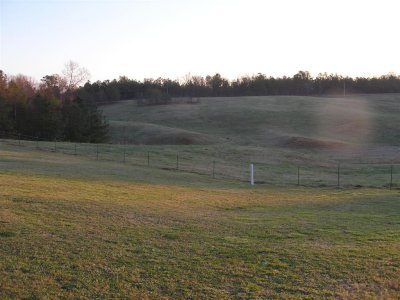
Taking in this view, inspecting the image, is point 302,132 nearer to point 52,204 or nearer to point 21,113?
point 21,113

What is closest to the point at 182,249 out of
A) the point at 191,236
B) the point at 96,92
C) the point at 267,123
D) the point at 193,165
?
the point at 191,236

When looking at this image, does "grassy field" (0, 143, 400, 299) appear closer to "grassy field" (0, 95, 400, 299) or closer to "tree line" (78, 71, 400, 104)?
"grassy field" (0, 95, 400, 299)

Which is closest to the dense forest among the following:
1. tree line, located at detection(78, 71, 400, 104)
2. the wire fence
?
tree line, located at detection(78, 71, 400, 104)

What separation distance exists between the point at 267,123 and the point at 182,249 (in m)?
79.6

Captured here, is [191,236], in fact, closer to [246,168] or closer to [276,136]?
[246,168]

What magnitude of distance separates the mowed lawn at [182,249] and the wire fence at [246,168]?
15.2 meters

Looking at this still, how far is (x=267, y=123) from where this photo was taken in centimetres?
8894

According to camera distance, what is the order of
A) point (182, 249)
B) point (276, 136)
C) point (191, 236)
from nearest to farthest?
point (182, 249) < point (191, 236) < point (276, 136)

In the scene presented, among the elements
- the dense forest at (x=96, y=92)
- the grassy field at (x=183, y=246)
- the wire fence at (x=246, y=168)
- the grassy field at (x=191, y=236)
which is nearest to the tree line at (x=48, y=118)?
the dense forest at (x=96, y=92)

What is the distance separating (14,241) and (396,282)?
7.65 meters

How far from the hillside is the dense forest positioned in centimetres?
817

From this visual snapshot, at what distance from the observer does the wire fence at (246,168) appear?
3447 centimetres

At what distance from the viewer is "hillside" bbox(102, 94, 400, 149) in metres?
72.0

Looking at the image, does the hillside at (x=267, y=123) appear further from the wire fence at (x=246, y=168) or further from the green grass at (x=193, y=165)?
the wire fence at (x=246, y=168)
